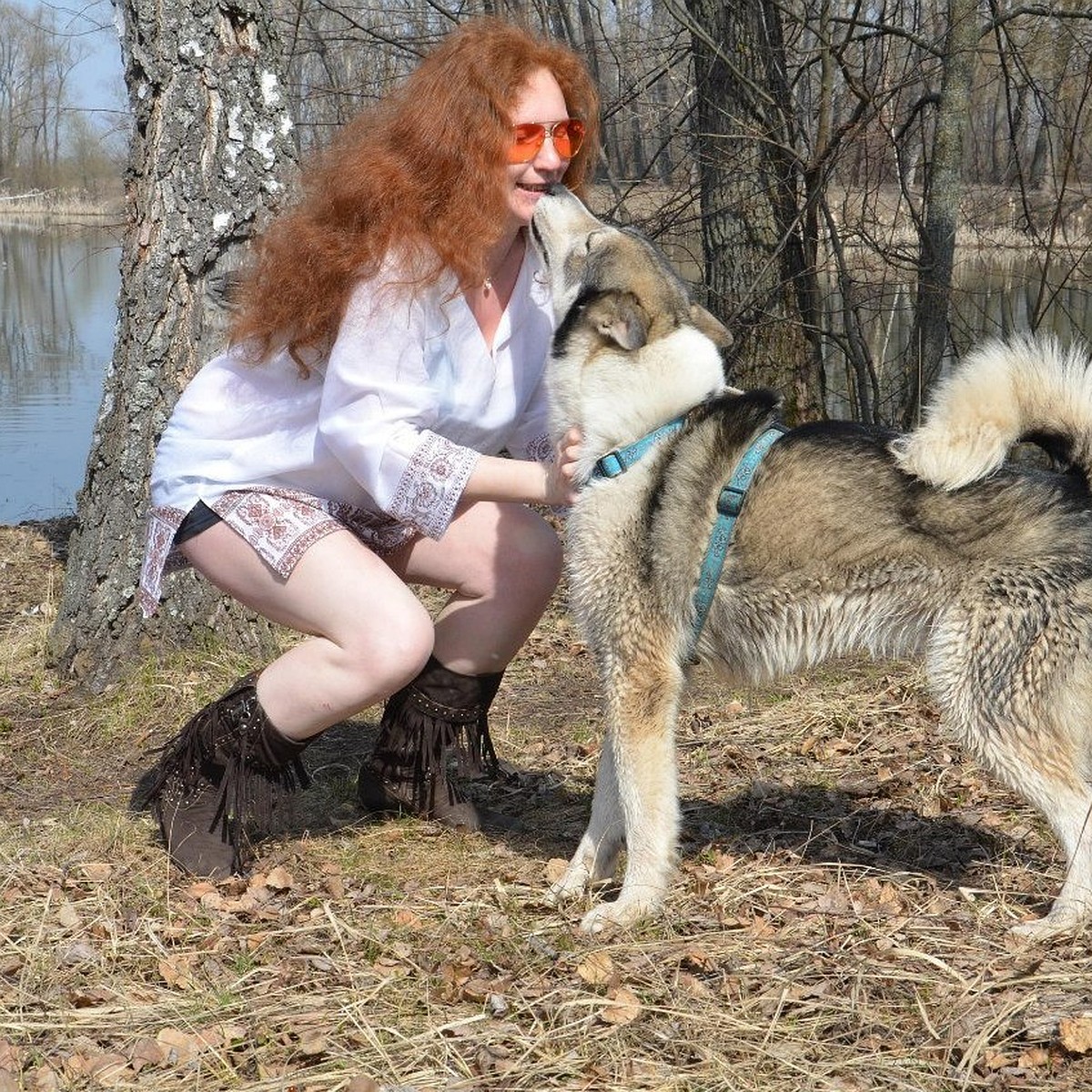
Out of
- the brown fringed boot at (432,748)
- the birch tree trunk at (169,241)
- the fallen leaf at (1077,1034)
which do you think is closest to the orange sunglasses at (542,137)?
the brown fringed boot at (432,748)

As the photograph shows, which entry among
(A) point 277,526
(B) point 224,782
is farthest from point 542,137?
(B) point 224,782

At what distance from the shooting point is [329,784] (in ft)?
13.0

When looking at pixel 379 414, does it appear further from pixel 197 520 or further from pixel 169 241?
pixel 169 241

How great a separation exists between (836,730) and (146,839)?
88.4 inches

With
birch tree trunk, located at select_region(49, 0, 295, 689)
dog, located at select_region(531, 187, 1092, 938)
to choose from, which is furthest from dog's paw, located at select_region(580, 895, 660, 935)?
birch tree trunk, located at select_region(49, 0, 295, 689)

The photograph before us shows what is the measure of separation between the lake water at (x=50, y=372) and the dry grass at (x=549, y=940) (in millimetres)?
2828

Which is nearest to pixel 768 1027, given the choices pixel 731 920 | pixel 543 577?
pixel 731 920

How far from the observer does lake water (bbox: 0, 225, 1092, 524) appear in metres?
7.19

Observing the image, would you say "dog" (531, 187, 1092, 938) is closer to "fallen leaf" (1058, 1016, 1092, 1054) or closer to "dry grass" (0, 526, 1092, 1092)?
"dry grass" (0, 526, 1092, 1092)

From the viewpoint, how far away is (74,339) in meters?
15.3

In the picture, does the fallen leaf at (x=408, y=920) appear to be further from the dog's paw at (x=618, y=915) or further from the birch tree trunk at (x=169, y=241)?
the birch tree trunk at (x=169, y=241)

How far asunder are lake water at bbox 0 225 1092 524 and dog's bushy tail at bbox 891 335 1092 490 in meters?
3.71

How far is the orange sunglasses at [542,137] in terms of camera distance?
10.2 feet

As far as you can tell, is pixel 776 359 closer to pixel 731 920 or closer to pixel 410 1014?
pixel 731 920
